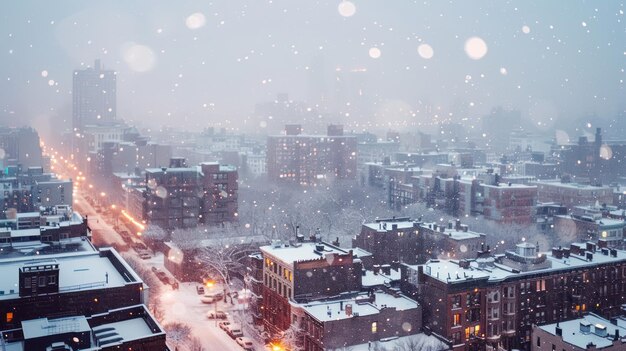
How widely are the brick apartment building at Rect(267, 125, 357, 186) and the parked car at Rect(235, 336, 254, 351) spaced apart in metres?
87.6

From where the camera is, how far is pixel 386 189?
109 metres

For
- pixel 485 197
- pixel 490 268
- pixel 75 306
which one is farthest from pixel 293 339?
pixel 485 197

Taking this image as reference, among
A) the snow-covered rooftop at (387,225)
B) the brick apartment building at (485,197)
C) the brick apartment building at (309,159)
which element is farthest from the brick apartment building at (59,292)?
the brick apartment building at (309,159)

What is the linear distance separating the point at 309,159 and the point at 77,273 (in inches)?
3703

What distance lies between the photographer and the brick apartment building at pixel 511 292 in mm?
43750

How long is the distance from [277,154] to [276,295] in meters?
88.7

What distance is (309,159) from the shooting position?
133375mm

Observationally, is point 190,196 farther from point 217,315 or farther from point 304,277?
point 304,277

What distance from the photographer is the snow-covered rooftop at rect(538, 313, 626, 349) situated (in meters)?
38.0

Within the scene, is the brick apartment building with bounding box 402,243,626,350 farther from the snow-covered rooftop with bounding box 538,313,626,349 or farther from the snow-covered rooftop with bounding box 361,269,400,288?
the snow-covered rooftop with bounding box 538,313,626,349

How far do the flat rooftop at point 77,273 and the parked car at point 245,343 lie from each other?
967 centimetres

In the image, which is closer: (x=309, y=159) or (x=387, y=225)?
(x=387, y=225)

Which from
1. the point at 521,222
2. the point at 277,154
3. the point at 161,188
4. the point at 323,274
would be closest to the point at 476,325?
the point at 323,274

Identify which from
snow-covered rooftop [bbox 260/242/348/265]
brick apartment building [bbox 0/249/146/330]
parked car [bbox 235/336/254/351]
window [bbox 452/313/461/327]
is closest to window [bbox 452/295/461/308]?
window [bbox 452/313/461/327]
